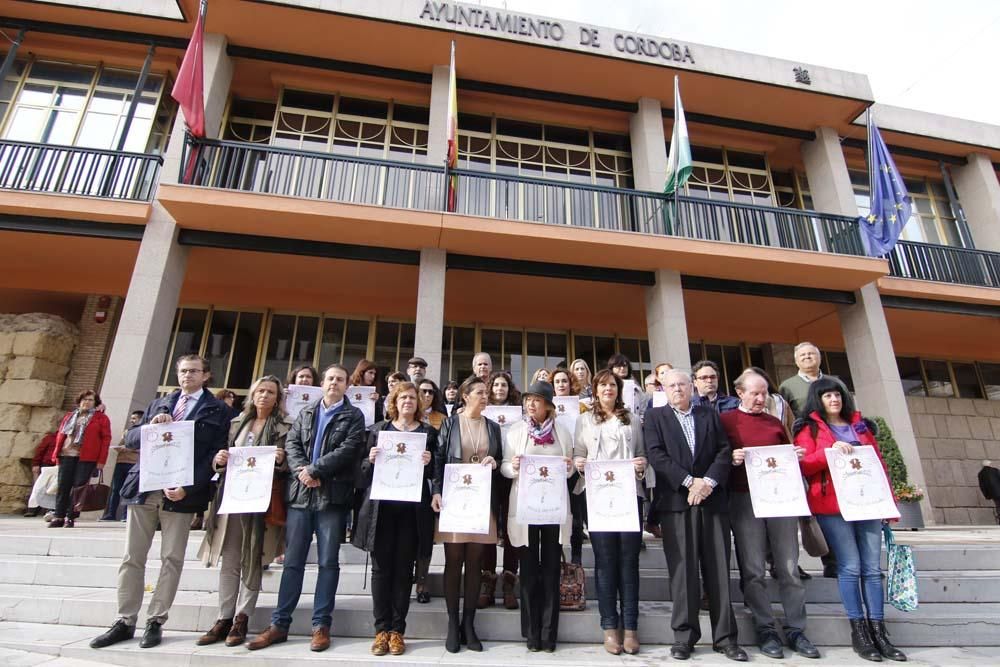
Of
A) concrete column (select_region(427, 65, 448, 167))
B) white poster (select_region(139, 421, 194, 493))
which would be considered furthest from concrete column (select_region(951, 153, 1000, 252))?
white poster (select_region(139, 421, 194, 493))

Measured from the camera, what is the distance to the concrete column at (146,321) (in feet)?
24.8

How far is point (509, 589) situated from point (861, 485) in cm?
264

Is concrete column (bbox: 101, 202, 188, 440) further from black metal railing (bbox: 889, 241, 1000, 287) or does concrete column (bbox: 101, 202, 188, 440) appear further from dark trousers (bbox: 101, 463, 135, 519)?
black metal railing (bbox: 889, 241, 1000, 287)

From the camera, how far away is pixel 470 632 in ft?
11.0

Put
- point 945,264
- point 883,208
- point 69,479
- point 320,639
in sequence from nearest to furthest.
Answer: point 320,639, point 69,479, point 883,208, point 945,264

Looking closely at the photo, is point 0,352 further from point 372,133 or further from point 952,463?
point 952,463

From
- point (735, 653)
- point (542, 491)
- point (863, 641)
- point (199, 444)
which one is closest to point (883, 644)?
point (863, 641)

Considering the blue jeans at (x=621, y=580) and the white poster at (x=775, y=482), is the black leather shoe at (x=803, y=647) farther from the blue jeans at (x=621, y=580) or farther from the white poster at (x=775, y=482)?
the blue jeans at (x=621, y=580)

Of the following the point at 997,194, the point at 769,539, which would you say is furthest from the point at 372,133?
the point at 997,194

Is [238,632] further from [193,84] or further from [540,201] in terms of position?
[193,84]

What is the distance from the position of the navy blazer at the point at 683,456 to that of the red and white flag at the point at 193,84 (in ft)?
29.4

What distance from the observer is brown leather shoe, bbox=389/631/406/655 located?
322cm

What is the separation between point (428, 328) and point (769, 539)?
19.8 feet

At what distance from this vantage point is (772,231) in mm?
10414
